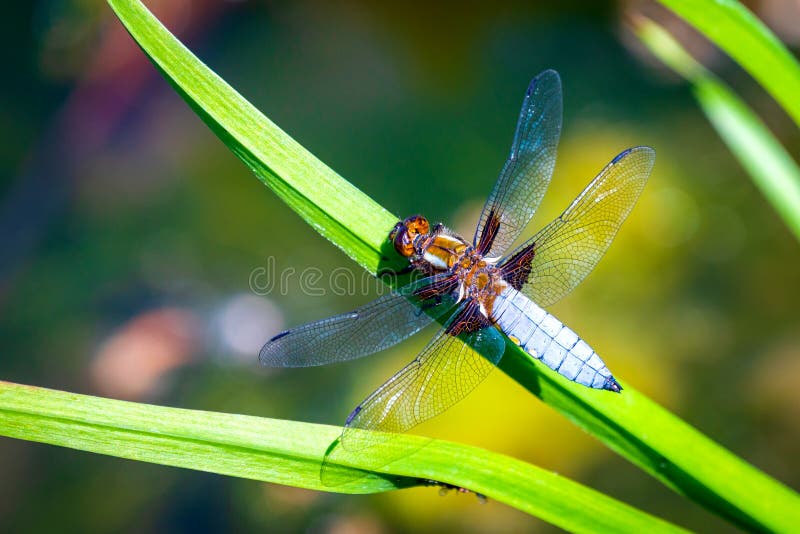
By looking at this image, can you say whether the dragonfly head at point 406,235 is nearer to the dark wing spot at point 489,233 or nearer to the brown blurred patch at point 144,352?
the dark wing spot at point 489,233

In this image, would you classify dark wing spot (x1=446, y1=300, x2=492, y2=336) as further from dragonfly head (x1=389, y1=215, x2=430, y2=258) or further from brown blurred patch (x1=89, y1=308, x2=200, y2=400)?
brown blurred patch (x1=89, y1=308, x2=200, y2=400)

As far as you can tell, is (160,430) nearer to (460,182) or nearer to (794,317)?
(460,182)

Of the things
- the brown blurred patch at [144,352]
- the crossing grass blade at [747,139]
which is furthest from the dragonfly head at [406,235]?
the brown blurred patch at [144,352]

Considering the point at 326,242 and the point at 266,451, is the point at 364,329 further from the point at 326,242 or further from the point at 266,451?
the point at 326,242

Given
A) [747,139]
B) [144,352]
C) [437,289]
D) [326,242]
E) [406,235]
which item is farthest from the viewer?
[326,242]

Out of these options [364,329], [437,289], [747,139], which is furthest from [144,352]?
[747,139]

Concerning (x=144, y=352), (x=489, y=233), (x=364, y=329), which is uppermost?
(x=144, y=352)
